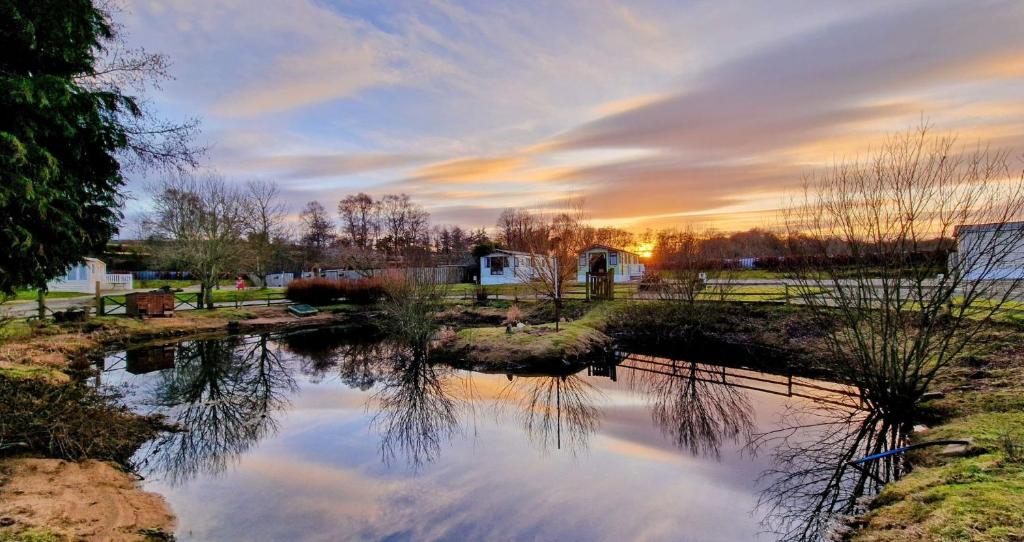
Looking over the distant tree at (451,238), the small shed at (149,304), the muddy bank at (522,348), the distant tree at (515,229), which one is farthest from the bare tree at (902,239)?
the distant tree at (451,238)

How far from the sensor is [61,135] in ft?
23.5

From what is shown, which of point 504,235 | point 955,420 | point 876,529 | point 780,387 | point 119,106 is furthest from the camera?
point 504,235

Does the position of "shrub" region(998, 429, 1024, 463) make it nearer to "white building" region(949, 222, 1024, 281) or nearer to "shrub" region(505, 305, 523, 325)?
"white building" region(949, 222, 1024, 281)

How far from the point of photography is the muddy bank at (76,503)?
457 cm

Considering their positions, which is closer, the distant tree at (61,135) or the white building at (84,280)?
the distant tree at (61,135)

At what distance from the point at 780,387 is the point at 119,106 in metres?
15.1

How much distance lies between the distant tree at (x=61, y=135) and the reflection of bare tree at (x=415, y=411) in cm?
617

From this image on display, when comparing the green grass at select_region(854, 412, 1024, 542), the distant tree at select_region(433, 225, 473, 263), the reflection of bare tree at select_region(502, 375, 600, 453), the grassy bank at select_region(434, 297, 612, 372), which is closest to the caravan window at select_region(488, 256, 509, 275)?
the grassy bank at select_region(434, 297, 612, 372)

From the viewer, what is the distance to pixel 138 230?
101ft

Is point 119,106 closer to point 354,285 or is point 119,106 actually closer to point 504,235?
point 354,285

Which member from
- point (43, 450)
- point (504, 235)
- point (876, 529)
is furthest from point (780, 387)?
point (504, 235)

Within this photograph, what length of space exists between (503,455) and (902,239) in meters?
7.32

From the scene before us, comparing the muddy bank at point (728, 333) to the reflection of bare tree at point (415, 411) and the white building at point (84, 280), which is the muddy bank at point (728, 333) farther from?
the white building at point (84, 280)

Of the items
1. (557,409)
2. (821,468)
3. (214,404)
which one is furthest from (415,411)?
(821,468)
